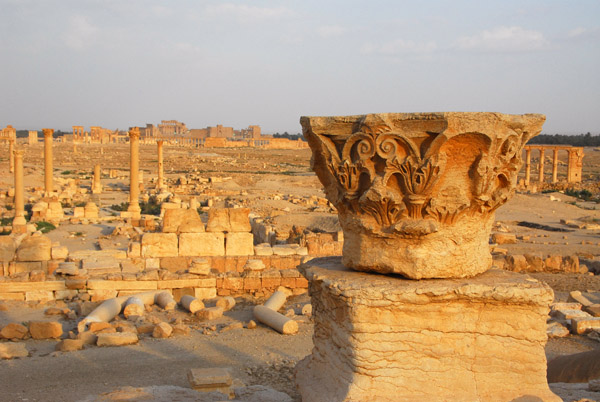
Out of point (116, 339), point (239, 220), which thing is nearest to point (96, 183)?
point (239, 220)

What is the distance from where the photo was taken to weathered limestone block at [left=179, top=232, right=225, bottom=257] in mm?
11719

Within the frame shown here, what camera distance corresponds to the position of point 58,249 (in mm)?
11406

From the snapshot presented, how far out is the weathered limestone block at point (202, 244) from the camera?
11.7m

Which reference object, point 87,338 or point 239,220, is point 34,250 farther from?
point 87,338

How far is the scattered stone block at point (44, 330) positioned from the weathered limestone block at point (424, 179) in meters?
5.50

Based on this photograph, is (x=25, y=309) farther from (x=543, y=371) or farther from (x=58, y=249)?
(x=543, y=371)

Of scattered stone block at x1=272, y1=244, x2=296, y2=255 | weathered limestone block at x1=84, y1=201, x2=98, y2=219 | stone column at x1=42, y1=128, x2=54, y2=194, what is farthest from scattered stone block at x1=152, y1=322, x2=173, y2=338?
stone column at x1=42, y1=128, x2=54, y2=194

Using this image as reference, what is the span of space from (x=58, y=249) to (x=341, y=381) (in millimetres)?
9166

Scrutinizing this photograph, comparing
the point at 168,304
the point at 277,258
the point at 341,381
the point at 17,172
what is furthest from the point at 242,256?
the point at 17,172

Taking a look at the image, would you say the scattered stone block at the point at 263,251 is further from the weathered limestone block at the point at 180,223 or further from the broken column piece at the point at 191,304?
the broken column piece at the point at 191,304

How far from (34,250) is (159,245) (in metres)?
2.40

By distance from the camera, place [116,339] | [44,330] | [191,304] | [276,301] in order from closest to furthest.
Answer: [116,339]
[44,330]
[191,304]
[276,301]

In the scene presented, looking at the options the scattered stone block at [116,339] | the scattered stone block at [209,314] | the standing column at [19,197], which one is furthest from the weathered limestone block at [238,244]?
the standing column at [19,197]

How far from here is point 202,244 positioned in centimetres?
1177
